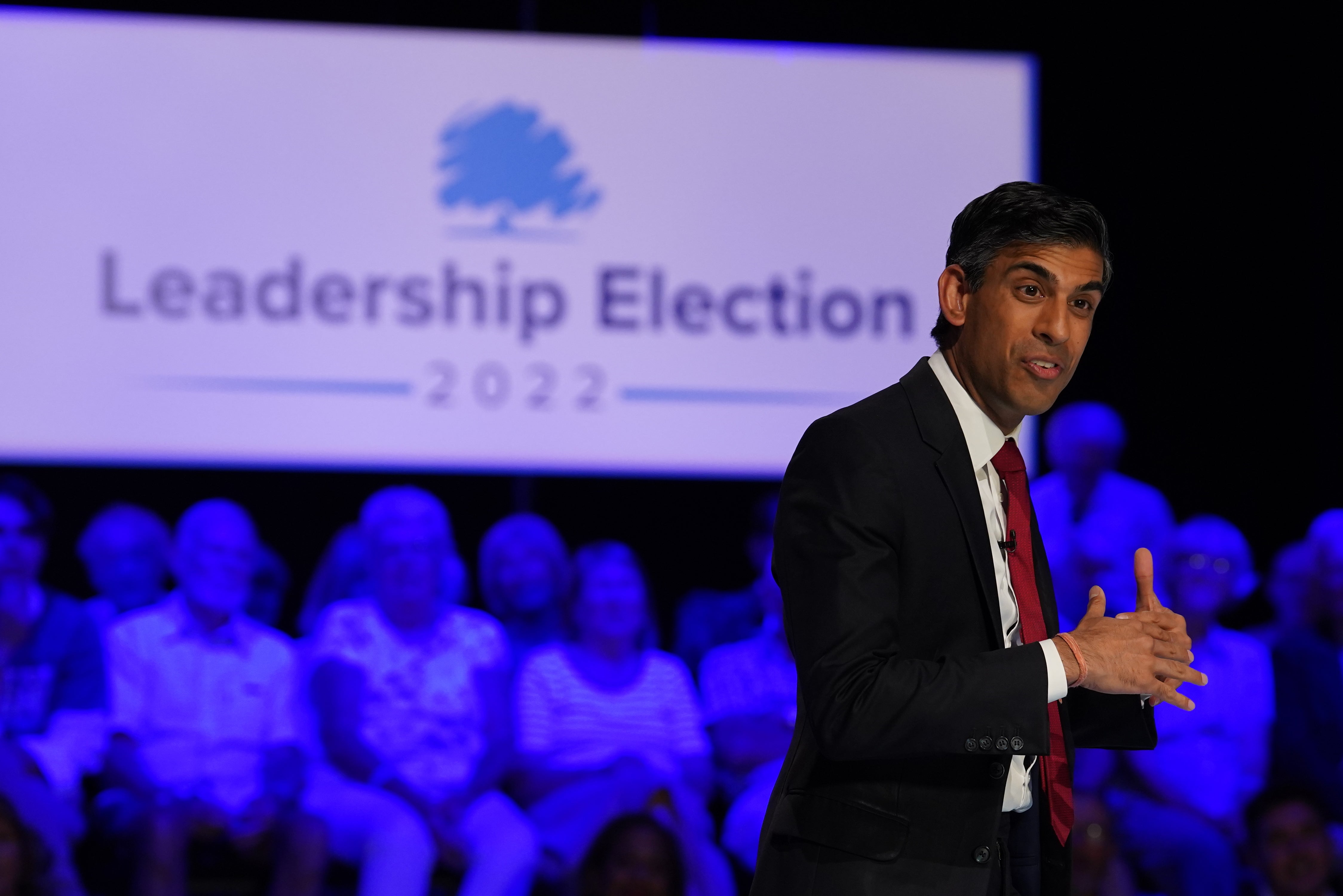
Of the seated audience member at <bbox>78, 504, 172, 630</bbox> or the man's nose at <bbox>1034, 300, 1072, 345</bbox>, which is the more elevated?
the man's nose at <bbox>1034, 300, 1072, 345</bbox>

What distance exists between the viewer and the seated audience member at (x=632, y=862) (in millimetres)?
3994

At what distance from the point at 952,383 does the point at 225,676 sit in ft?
10.5

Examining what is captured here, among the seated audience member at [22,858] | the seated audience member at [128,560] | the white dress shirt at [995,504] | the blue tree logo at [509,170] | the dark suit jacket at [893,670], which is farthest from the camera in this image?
the blue tree logo at [509,170]

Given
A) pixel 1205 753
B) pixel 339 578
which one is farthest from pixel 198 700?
pixel 1205 753

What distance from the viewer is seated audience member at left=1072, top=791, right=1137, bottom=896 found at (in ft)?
13.3

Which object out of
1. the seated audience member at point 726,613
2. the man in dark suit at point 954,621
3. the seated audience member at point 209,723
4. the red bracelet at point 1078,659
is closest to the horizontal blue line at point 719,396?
the seated audience member at point 726,613

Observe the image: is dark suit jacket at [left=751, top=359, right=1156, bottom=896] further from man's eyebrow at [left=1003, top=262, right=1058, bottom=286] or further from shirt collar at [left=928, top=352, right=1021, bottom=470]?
man's eyebrow at [left=1003, top=262, right=1058, bottom=286]

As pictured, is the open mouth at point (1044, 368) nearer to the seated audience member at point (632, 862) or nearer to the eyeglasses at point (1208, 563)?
the seated audience member at point (632, 862)

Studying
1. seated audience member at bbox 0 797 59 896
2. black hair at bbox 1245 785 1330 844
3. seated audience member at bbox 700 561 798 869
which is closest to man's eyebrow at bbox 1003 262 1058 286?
seated audience member at bbox 700 561 798 869

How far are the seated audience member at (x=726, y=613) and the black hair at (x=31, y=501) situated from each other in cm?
192

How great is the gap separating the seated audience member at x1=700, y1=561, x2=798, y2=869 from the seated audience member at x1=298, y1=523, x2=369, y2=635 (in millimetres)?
1071

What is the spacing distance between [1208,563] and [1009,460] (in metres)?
3.13

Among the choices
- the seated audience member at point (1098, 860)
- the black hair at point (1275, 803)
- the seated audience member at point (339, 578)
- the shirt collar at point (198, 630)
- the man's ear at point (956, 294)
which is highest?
the man's ear at point (956, 294)

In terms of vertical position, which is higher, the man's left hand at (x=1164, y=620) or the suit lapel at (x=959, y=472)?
the suit lapel at (x=959, y=472)
